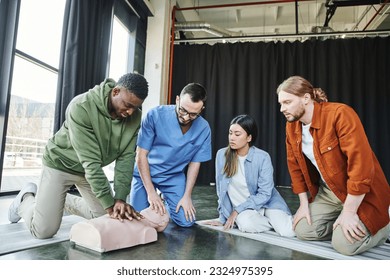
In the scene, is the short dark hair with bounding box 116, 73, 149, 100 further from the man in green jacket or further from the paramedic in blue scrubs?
the paramedic in blue scrubs

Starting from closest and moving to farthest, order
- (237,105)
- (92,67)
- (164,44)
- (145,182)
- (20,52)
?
(145,182)
(20,52)
(92,67)
(164,44)
(237,105)

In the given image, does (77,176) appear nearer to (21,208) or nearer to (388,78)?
(21,208)

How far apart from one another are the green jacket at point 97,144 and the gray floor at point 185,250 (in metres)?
0.22

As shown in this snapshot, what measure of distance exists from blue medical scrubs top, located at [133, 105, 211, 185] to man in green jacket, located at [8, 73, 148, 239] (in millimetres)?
247

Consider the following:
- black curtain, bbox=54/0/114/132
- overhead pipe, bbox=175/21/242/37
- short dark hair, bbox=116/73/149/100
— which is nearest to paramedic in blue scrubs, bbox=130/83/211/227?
short dark hair, bbox=116/73/149/100

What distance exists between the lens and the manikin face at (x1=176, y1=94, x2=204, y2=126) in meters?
1.50

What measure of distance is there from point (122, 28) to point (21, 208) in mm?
2939

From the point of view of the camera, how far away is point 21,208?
5.03 ft

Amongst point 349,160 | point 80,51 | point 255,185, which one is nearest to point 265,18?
point 80,51

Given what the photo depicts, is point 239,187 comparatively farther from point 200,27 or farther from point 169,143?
point 200,27

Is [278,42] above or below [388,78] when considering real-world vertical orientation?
above

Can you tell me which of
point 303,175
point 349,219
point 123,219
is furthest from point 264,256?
point 123,219

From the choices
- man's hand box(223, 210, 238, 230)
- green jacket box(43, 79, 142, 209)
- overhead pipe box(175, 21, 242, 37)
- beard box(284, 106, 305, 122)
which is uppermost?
overhead pipe box(175, 21, 242, 37)

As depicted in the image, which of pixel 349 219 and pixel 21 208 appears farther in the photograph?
pixel 21 208
